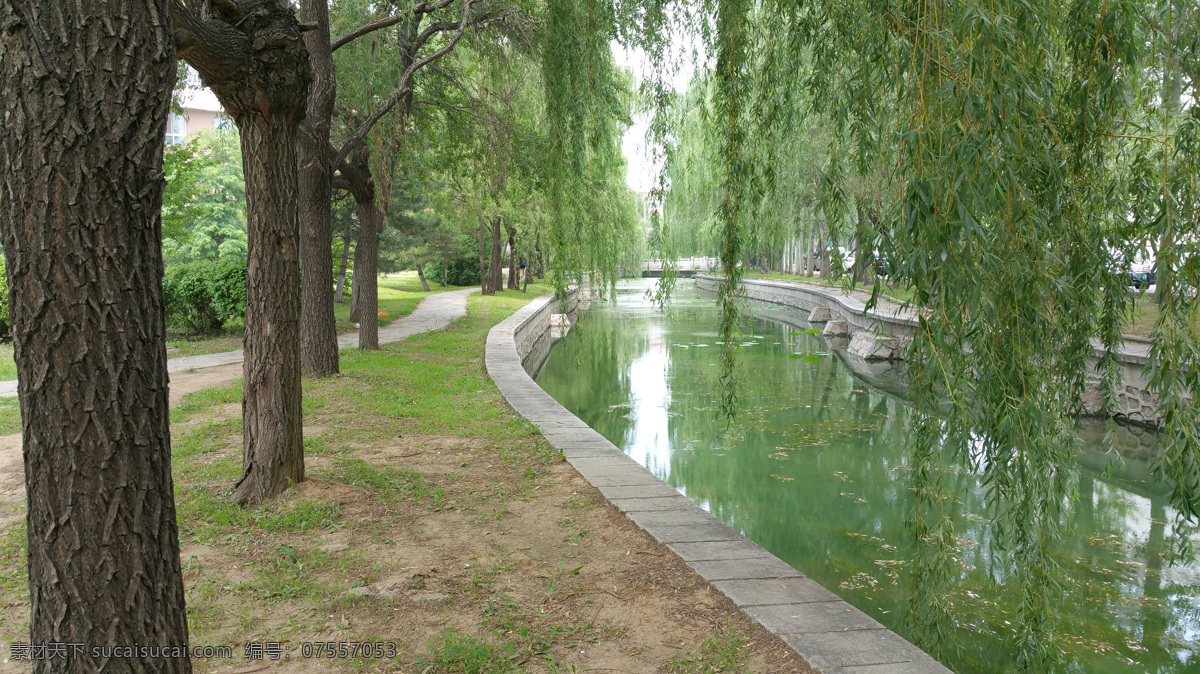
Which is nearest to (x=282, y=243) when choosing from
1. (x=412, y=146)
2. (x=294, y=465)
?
(x=294, y=465)

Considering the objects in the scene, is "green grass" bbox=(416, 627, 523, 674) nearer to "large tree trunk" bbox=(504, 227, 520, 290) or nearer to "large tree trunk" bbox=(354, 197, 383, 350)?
"large tree trunk" bbox=(354, 197, 383, 350)

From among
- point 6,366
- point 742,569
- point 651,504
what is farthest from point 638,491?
point 6,366

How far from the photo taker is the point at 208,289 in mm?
13977

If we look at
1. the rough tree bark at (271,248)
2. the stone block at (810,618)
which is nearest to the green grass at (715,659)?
the stone block at (810,618)

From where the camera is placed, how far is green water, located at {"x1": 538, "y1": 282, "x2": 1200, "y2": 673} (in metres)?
4.69

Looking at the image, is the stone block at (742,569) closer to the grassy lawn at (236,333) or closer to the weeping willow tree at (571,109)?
the weeping willow tree at (571,109)

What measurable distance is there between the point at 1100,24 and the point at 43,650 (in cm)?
436

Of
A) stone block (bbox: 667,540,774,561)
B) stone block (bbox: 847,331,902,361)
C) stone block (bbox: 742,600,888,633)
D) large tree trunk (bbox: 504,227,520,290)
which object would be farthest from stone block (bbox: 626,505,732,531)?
large tree trunk (bbox: 504,227,520,290)

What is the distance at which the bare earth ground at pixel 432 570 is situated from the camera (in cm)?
304

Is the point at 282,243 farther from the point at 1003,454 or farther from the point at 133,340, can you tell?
the point at 1003,454

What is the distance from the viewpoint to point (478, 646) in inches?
119

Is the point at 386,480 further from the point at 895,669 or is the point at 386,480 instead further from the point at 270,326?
the point at 895,669

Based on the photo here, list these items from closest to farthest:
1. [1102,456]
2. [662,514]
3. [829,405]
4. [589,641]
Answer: [589,641], [662,514], [1102,456], [829,405]

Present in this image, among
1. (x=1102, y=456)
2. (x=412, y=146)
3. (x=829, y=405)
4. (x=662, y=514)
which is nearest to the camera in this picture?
(x=662, y=514)
